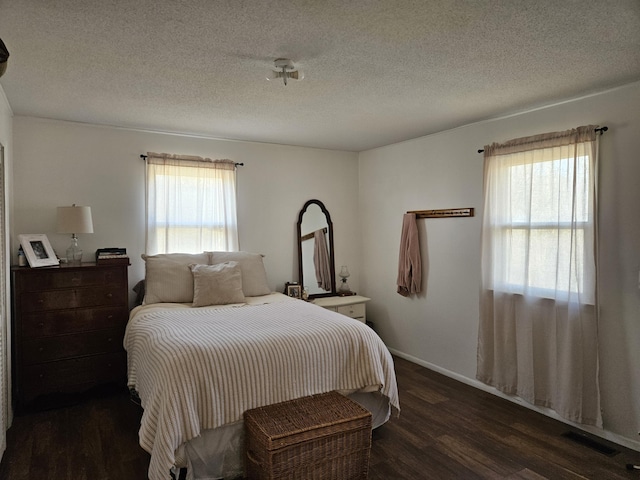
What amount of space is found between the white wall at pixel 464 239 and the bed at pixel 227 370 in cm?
147

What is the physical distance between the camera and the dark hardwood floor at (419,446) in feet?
8.11

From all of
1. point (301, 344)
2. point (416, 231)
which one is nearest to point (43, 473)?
point (301, 344)

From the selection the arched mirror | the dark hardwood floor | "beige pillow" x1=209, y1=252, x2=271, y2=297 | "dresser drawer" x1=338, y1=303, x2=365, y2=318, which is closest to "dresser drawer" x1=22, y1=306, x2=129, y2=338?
the dark hardwood floor

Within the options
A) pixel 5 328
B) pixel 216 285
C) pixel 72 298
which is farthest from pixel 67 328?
pixel 216 285

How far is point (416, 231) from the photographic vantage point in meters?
4.39

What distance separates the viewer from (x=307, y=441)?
2.21m

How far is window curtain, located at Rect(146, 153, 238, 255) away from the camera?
4.06 m

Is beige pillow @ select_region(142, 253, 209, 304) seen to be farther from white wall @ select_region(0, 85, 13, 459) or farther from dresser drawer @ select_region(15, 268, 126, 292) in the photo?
white wall @ select_region(0, 85, 13, 459)

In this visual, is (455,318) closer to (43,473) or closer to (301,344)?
(301,344)

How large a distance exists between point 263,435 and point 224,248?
8.31 ft

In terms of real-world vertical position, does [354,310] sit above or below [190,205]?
below

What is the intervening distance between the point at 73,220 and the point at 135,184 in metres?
0.71

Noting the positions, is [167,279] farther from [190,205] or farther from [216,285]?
[190,205]

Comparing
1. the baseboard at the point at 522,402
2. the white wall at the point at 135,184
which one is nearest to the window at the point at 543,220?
the baseboard at the point at 522,402
